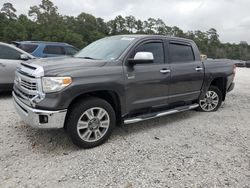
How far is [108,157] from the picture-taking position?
11.9ft

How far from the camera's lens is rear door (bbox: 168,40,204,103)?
16.2 feet

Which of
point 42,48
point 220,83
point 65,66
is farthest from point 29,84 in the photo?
point 42,48

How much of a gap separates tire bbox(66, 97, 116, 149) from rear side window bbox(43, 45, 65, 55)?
26.0 feet

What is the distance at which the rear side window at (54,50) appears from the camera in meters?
10.9

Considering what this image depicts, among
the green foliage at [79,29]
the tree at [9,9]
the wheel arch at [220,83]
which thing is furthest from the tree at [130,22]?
the wheel arch at [220,83]

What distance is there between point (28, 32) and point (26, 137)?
110 ft

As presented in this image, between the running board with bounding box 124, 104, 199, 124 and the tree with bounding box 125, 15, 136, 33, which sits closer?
the running board with bounding box 124, 104, 199, 124

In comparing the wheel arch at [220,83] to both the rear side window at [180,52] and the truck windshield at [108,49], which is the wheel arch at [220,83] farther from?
the truck windshield at [108,49]

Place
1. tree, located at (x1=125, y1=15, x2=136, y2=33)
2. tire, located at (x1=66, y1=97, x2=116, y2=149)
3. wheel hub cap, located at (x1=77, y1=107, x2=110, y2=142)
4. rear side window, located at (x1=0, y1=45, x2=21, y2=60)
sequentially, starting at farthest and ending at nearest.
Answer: tree, located at (x1=125, y1=15, x2=136, y2=33), rear side window, located at (x1=0, y1=45, x2=21, y2=60), wheel hub cap, located at (x1=77, y1=107, x2=110, y2=142), tire, located at (x1=66, y1=97, x2=116, y2=149)

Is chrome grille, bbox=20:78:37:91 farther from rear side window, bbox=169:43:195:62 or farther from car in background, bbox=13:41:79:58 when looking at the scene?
car in background, bbox=13:41:79:58

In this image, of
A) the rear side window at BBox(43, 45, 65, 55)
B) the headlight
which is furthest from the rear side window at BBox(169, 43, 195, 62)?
the rear side window at BBox(43, 45, 65, 55)

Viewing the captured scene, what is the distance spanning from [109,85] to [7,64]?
4.16 metres

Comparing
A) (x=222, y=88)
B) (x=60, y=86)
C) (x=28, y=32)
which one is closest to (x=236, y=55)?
(x=28, y=32)

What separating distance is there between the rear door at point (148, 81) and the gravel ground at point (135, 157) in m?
0.59
